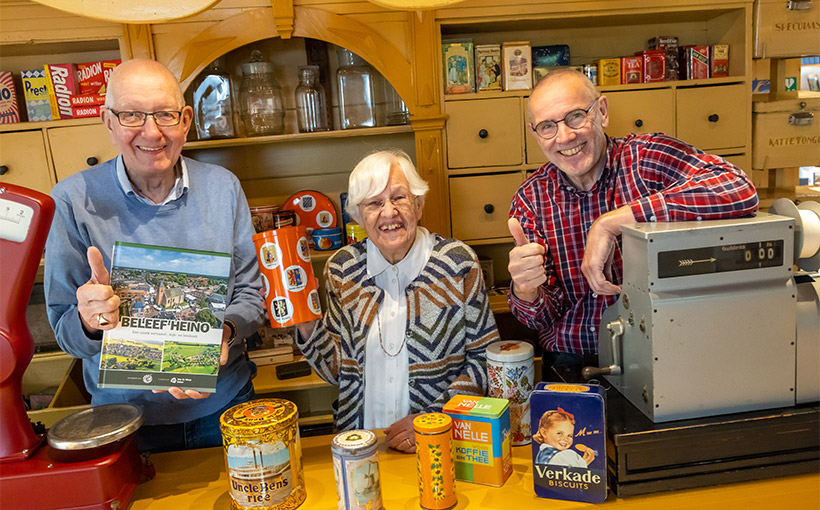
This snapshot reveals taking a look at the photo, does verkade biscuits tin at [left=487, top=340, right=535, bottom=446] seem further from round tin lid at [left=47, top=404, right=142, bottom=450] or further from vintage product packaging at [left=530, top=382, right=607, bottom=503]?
round tin lid at [left=47, top=404, right=142, bottom=450]

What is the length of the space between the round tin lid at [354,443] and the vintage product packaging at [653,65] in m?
2.28

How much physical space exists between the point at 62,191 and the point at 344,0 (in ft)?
4.87

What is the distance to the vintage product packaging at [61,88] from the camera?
8.36 ft

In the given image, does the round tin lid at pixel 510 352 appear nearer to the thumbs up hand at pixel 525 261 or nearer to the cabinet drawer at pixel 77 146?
the thumbs up hand at pixel 525 261

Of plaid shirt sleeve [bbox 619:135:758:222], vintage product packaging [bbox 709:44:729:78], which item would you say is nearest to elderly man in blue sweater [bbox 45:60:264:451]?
plaid shirt sleeve [bbox 619:135:758:222]

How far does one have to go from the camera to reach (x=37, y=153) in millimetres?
2555

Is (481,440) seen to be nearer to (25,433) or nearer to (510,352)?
(510,352)

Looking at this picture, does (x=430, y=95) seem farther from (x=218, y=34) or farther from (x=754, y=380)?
(x=754, y=380)

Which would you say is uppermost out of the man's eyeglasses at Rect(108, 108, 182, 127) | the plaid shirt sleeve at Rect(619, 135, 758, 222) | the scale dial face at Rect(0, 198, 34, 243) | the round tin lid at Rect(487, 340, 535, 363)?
the man's eyeglasses at Rect(108, 108, 182, 127)

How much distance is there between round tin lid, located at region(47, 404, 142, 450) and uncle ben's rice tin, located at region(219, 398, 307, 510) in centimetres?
21

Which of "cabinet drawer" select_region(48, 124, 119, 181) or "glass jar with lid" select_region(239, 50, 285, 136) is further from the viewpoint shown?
"glass jar with lid" select_region(239, 50, 285, 136)

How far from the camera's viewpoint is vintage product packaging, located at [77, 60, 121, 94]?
2.56 m

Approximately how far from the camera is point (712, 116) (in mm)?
2764

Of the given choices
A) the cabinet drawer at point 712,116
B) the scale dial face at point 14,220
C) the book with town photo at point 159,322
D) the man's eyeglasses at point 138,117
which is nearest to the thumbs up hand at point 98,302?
the book with town photo at point 159,322
